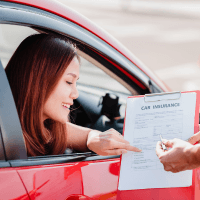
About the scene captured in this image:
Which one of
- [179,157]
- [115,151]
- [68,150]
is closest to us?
[179,157]

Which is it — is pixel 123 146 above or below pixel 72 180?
above

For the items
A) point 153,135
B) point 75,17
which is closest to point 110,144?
point 153,135

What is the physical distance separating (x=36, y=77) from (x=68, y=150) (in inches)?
24.1

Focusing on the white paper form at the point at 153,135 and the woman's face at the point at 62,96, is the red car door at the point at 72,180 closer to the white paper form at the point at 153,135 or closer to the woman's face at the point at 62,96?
the white paper form at the point at 153,135

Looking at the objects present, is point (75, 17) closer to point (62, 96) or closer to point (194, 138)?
point (62, 96)

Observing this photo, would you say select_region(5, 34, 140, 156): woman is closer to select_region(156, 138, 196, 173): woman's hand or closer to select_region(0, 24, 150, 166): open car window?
select_region(0, 24, 150, 166): open car window

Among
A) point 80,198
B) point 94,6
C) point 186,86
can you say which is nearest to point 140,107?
point 80,198

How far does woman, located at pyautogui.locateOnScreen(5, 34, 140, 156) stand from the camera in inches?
67.2

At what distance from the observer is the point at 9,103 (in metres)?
1.35

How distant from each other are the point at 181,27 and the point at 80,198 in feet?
37.9

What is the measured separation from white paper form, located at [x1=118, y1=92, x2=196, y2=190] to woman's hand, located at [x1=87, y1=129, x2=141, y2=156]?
3 cm

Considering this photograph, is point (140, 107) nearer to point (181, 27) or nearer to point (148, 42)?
point (148, 42)

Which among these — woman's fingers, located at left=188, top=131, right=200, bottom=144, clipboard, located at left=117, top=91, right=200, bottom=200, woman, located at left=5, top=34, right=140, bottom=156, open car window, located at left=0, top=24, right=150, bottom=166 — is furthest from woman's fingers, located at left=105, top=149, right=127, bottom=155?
open car window, located at left=0, top=24, right=150, bottom=166

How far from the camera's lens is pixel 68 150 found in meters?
2.13
